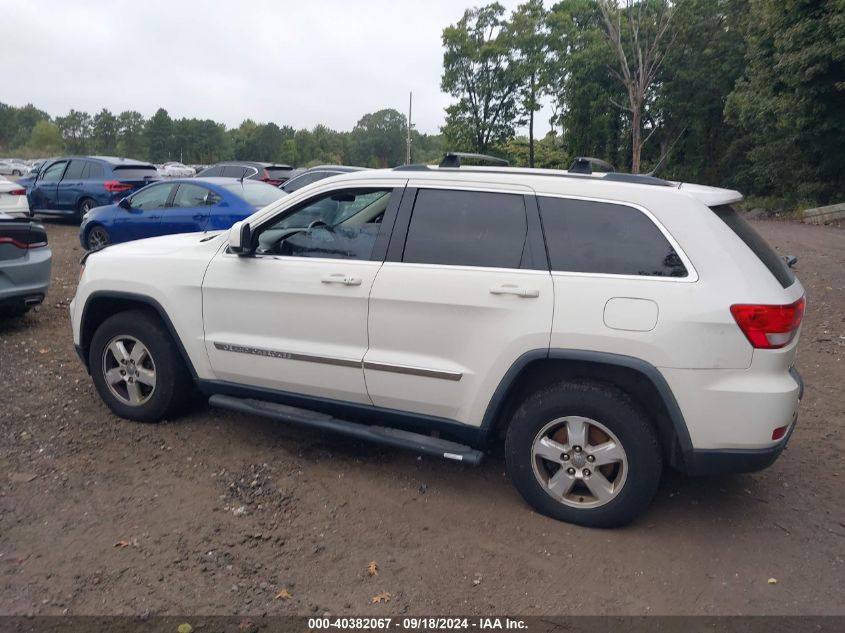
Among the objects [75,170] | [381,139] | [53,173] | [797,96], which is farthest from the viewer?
[381,139]

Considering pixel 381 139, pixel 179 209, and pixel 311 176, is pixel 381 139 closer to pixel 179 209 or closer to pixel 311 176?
pixel 311 176

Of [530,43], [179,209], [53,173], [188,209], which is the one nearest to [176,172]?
[530,43]

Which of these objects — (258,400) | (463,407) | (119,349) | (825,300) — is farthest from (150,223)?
(825,300)

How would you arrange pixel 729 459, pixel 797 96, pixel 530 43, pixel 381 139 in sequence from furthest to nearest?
pixel 381 139, pixel 530 43, pixel 797 96, pixel 729 459

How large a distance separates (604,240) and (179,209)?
8.10 metres

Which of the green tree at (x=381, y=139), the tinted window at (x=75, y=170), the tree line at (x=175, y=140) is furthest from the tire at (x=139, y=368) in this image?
the tree line at (x=175, y=140)

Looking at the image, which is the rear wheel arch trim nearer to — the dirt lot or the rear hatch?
the dirt lot

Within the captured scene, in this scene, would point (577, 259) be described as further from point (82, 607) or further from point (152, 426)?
point (152, 426)

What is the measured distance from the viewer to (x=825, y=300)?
9398mm

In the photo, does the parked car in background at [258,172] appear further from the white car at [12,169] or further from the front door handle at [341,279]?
the white car at [12,169]

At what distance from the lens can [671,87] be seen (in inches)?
1366

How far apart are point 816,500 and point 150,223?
947 centimetres

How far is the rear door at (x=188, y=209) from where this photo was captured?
10109 millimetres

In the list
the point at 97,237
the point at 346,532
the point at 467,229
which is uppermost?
the point at 467,229
